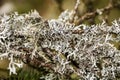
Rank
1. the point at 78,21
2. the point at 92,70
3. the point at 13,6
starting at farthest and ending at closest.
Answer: the point at 13,6 → the point at 78,21 → the point at 92,70

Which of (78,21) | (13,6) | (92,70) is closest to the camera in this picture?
(92,70)

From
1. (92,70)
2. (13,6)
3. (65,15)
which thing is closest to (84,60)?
(92,70)

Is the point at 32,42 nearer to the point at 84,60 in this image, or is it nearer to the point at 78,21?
the point at 84,60

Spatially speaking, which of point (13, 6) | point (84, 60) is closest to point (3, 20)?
point (84, 60)

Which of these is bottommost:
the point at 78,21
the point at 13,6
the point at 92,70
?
the point at 92,70

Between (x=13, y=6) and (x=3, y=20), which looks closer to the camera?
(x=3, y=20)

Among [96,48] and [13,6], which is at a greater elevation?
[13,6]
